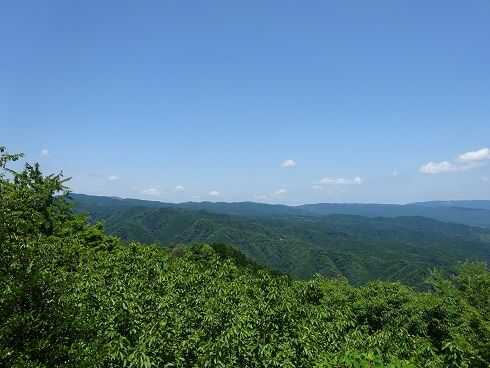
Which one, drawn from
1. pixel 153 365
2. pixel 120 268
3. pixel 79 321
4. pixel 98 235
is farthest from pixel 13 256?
pixel 98 235

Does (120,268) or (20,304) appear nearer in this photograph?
(20,304)

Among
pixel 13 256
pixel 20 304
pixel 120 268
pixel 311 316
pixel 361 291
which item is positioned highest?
pixel 13 256

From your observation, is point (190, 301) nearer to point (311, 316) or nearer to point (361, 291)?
point (311, 316)

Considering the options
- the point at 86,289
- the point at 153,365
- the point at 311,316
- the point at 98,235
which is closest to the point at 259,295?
the point at 311,316

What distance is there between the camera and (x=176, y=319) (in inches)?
842

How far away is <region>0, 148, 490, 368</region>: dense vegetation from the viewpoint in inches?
535

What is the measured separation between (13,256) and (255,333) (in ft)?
40.9

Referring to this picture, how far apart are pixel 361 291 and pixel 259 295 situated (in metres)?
21.0

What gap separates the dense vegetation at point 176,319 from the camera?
13.6 meters

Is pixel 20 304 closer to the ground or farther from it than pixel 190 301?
farther from it

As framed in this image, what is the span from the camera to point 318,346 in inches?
840

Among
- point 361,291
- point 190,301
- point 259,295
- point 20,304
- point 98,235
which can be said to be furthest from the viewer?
point 98,235

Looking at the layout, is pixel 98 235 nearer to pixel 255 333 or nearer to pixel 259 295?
pixel 259 295

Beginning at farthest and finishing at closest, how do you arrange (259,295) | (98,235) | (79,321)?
(98,235)
(259,295)
(79,321)
